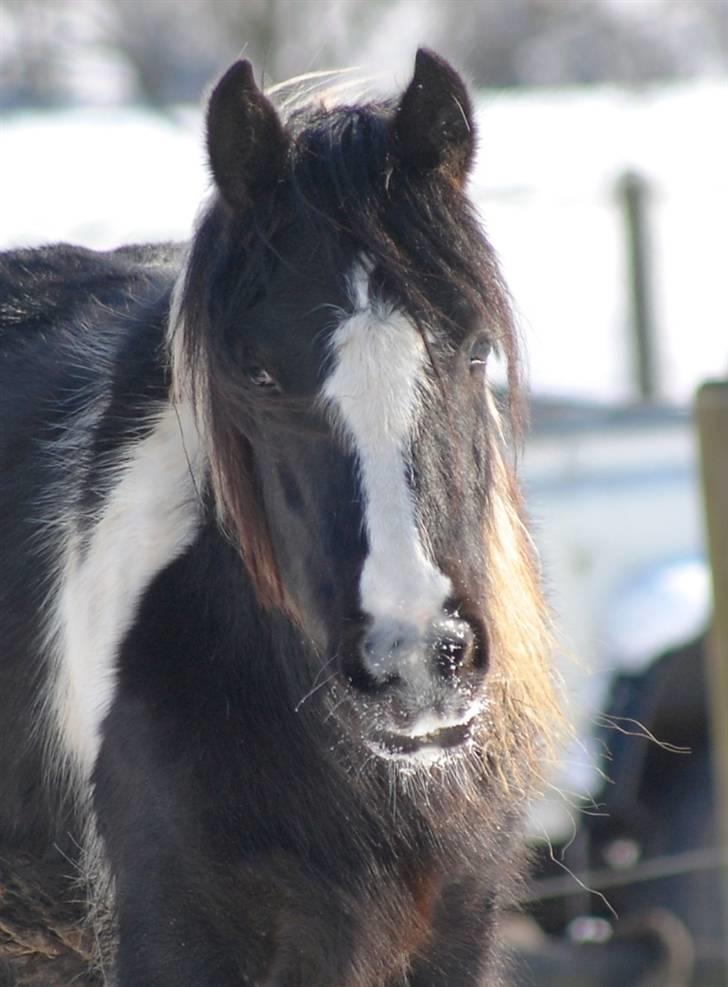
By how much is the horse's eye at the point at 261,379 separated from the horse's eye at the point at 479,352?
1.08 ft

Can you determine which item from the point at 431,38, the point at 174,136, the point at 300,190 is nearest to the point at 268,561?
the point at 300,190

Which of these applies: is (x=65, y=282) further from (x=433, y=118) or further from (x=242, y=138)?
(x=433, y=118)

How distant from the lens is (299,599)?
8.16 ft

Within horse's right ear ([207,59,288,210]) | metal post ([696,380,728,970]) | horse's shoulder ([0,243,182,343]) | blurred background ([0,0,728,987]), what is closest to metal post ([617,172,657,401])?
blurred background ([0,0,728,987])

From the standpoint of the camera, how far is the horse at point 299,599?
7.57 feet

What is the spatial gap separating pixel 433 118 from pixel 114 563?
973 mm

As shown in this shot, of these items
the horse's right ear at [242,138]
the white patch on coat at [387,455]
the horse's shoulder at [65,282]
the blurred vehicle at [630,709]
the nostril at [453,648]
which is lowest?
the blurred vehicle at [630,709]

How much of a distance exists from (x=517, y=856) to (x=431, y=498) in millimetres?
914

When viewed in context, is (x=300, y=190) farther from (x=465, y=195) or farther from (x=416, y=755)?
(x=416, y=755)

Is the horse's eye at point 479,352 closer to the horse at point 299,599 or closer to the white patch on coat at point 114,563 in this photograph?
the horse at point 299,599

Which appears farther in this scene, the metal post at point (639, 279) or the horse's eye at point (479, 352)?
the metal post at point (639, 279)

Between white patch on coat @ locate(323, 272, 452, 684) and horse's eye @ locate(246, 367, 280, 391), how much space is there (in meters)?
0.12

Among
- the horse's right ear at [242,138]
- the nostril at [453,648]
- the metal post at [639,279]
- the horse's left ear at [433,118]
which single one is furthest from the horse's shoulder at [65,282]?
the metal post at [639,279]

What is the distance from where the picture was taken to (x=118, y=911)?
2676 millimetres
